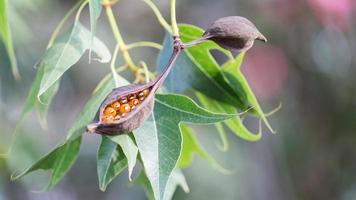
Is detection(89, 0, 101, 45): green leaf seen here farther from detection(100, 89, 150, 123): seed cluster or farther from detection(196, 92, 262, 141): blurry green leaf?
detection(196, 92, 262, 141): blurry green leaf

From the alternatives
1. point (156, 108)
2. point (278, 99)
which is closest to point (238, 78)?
point (156, 108)

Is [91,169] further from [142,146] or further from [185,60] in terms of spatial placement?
[142,146]

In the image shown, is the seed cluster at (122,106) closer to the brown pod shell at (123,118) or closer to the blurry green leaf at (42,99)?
the brown pod shell at (123,118)

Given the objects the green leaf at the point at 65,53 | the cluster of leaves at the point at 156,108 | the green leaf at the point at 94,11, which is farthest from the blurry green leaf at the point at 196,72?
the green leaf at the point at 94,11

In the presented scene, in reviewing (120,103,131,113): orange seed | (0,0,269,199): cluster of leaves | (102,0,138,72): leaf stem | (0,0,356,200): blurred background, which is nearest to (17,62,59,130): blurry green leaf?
(0,0,269,199): cluster of leaves

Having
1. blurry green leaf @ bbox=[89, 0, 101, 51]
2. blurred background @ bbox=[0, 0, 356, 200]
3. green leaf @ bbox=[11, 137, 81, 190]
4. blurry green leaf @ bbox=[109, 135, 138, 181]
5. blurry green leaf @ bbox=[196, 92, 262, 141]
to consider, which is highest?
blurry green leaf @ bbox=[89, 0, 101, 51]
